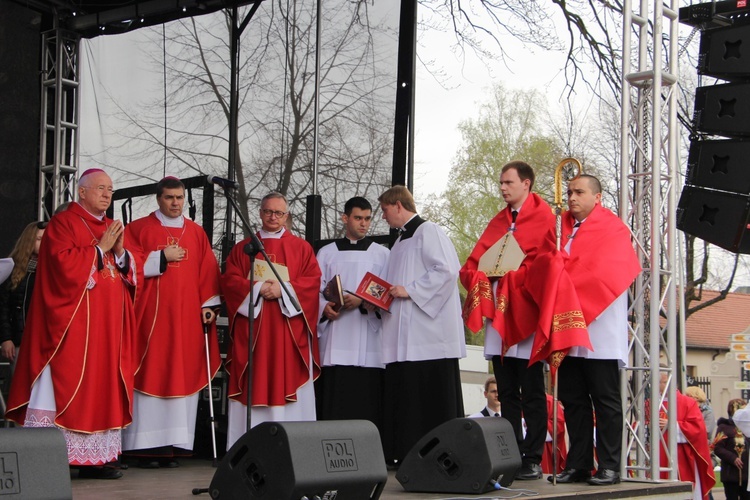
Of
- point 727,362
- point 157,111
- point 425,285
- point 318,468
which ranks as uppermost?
point 157,111

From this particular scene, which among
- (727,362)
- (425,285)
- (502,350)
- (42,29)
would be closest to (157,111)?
(42,29)

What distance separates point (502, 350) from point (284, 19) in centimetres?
542

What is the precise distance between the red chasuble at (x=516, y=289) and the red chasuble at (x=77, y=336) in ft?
7.26

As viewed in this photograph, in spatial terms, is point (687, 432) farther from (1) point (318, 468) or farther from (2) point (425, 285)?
(1) point (318, 468)

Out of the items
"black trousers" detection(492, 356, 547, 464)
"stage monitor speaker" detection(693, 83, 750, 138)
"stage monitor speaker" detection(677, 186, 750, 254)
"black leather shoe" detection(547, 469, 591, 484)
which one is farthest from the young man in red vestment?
"stage monitor speaker" detection(693, 83, 750, 138)

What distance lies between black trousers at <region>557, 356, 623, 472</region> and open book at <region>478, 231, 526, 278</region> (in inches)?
26.3

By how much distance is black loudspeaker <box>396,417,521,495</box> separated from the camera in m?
4.94

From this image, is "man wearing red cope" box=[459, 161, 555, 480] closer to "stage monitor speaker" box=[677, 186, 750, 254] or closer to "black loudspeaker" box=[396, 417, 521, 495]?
"black loudspeaker" box=[396, 417, 521, 495]

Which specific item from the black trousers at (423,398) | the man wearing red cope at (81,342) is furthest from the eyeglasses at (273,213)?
the black trousers at (423,398)

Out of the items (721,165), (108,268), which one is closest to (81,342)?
(108,268)

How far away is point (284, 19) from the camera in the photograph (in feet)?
32.7

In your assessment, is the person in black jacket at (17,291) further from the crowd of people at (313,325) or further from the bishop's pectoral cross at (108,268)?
the bishop's pectoral cross at (108,268)

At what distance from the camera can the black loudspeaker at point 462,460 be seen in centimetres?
494

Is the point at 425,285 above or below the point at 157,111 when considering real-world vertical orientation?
below
